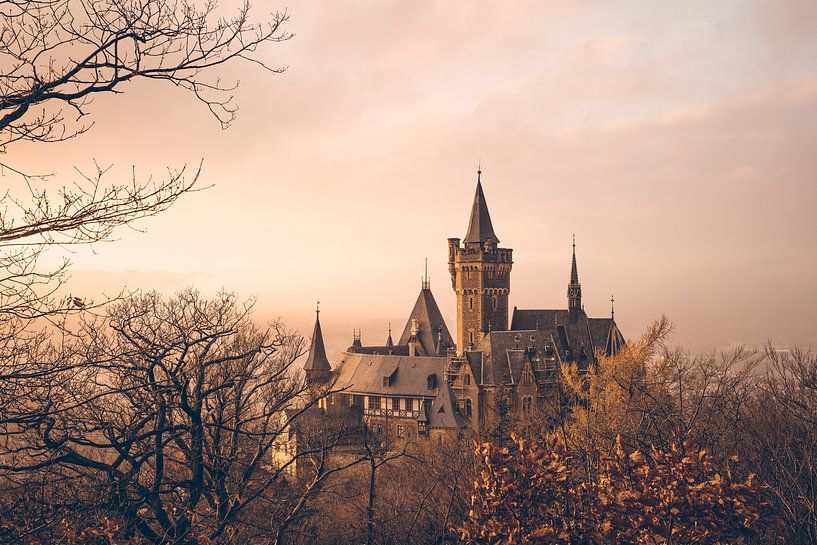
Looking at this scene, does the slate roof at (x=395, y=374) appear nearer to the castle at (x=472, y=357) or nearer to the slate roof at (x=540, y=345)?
the castle at (x=472, y=357)

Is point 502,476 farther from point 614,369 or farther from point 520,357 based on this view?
point 520,357

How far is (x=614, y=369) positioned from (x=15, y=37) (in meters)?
42.9

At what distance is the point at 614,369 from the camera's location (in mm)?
46500

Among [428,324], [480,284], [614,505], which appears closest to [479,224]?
[480,284]

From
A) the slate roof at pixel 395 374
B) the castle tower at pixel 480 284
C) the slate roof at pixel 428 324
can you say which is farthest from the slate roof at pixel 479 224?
the slate roof at pixel 395 374

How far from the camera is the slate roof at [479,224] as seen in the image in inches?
3024

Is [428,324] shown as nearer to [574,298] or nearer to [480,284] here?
[480,284]

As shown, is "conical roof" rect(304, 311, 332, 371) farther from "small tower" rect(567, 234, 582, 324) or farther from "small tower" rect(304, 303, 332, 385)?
"small tower" rect(567, 234, 582, 324)

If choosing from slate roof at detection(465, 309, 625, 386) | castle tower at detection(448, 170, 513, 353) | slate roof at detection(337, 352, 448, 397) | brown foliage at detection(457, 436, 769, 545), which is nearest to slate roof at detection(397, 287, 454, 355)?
castle tower at detection(448, 170, 513, 353)

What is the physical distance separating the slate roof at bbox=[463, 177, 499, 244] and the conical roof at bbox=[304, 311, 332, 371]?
58.3 feet

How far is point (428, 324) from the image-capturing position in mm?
77500

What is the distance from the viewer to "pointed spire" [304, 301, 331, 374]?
7081 centimetres

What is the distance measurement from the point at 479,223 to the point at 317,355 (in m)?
21.2

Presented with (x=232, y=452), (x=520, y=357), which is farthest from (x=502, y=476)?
(x=520, y=357)
